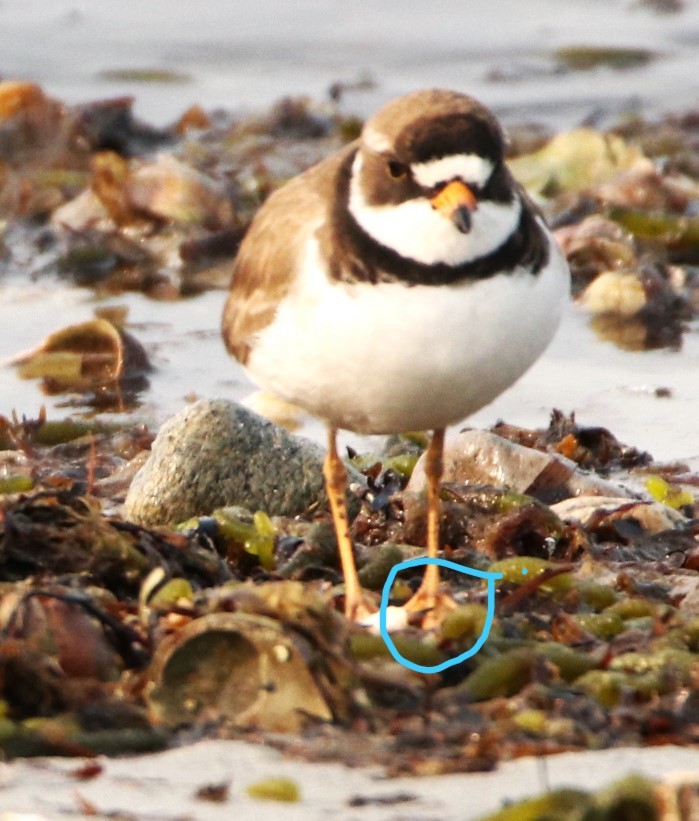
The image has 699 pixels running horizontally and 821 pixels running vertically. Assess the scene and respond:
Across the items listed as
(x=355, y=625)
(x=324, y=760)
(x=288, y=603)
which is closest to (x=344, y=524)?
(x=355, y=625)

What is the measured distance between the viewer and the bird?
3684 millimetres

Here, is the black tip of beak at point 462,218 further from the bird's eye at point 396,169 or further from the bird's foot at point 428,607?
the bird's foot at point 428,607

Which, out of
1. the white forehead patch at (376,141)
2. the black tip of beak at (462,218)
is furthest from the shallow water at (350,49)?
the black tip of beak at (462,218)

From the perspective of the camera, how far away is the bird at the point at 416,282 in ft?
12.1

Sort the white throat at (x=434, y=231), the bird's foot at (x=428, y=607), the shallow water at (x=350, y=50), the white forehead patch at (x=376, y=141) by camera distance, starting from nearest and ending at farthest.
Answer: the white throat at (x=434, y=231) → the white forehead patch at (x=376, y=141) → the bird's foot at (x=428, y=607) → the shallow water at (x=350, y=50)

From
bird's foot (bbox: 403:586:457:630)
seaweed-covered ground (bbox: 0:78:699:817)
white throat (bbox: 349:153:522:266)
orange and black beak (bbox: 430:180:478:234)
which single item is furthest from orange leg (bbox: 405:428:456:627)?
orange and black beak (bbox: 430:180:478:234)

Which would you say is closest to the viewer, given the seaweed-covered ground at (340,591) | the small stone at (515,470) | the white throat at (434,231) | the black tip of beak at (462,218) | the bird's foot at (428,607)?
the seaweed-covered ground at (340,591)

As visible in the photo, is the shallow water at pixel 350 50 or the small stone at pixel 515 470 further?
the shallow water at pixel 350 50

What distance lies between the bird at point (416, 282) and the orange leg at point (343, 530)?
1 centimetres

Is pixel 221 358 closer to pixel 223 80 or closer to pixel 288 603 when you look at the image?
pixel 288 603

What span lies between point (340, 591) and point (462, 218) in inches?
44.3

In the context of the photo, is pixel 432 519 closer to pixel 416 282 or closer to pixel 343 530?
pixel 343 530

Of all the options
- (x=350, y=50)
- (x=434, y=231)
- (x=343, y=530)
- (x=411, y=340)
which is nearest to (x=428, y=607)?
(x=343, y=530)

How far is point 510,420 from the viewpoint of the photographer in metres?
6.33
